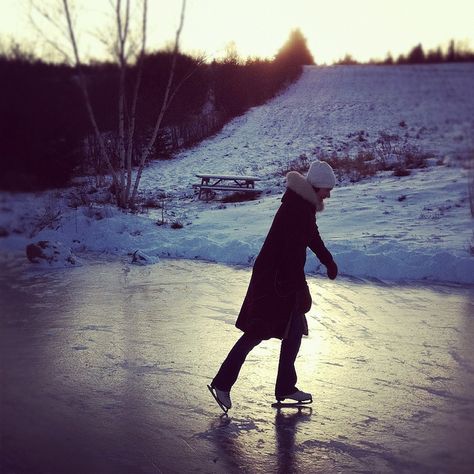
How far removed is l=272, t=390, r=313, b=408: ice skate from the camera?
3439 millimetres

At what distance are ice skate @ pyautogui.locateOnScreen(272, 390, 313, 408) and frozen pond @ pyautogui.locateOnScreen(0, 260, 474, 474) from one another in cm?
6

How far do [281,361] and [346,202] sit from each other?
8.36 metres

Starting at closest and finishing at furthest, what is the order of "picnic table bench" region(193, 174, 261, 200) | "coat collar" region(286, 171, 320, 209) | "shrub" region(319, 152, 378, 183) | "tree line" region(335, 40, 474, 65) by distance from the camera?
"tree line" region(335, 40, 474, 65), "coat collar" region(286, 171, 320, 209), "picnic table bench" region(193, 174, 261, 200), "shrub" region(319, 152, 378, 183)

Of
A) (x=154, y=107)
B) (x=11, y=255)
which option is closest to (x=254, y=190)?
(x=154, y=107)

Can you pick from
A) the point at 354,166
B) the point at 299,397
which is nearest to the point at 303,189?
the point at 299,397

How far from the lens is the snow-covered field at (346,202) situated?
68.9 inches

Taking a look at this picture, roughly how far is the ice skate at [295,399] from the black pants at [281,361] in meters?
0.02

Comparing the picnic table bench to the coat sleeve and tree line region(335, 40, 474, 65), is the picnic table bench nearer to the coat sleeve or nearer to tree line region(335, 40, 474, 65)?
the coat sleeve

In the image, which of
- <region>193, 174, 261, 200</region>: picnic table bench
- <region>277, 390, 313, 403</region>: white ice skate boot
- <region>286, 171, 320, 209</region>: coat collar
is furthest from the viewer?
<region>193, 174, 261, 200</region>: picnic table bench

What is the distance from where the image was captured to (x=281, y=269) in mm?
3219

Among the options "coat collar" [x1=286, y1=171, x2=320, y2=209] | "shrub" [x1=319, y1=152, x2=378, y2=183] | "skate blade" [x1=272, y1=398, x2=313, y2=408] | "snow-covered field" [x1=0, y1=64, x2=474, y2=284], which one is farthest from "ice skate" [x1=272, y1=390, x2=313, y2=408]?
"shrub" [x1=319, y1=152, x2=378, y2=183]

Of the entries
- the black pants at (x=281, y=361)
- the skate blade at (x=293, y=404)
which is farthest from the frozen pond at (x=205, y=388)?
the black pants at (x=281, y=361)

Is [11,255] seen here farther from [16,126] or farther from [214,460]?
[214,460]

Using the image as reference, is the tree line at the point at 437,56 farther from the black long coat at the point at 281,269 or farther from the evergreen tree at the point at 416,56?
the black long coat at the point at 281,269
